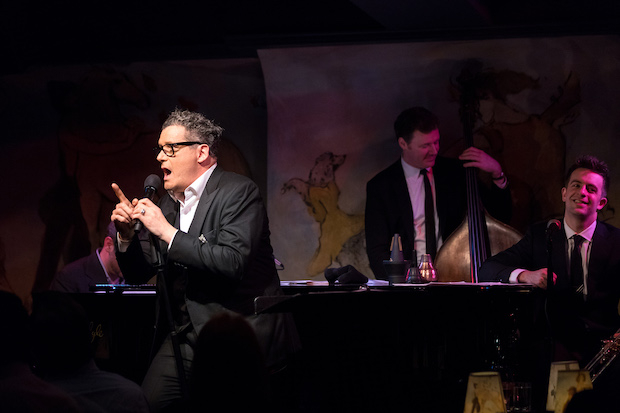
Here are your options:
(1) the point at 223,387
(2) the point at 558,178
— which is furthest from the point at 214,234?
(2) the point at 558,178

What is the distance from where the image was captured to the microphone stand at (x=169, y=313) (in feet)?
9.55

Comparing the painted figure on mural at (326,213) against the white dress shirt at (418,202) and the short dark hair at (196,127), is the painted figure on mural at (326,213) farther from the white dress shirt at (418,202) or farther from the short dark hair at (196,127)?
the short dark hair at (196,127)

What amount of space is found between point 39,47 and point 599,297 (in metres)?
5.48

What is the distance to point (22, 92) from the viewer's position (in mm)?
7094

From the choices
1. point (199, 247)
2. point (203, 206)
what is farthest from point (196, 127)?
point (199, 247)

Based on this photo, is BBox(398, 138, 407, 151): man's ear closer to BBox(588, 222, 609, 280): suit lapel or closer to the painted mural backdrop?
the painted mural backdrop

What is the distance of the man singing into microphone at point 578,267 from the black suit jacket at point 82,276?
3.16m

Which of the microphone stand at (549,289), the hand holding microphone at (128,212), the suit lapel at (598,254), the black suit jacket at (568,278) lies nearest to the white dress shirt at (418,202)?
the black suit jacket at (568,278)

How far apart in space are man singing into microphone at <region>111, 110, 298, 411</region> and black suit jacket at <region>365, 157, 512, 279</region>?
2.54 m

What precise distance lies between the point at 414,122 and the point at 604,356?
2727 mm

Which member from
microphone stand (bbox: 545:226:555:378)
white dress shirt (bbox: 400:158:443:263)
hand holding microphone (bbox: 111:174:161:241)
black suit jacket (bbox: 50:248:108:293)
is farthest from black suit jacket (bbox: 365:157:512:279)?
hand holding microphone (bbox: 111:174:161:241)

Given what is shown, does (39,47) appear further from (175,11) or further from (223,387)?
(223,387)

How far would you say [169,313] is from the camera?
2.94 meters

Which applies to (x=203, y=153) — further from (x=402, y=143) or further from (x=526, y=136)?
Result: (x=526, y=136)
